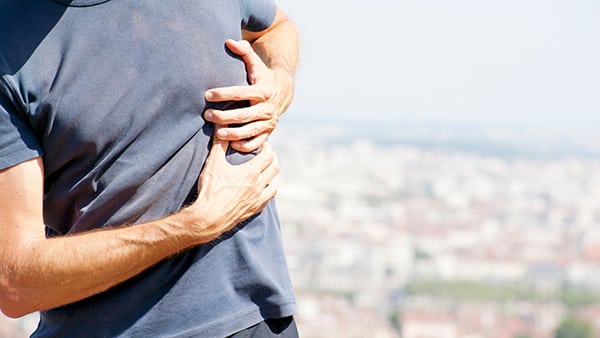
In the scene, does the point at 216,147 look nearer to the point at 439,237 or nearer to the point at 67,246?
the point at 67,246

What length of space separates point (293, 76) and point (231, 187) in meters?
0.22

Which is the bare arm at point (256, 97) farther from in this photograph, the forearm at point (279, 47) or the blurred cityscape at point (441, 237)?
the blurred cityscape at point (441, 237)

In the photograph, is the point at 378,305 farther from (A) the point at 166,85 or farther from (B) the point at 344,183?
(A) the point at 166,85

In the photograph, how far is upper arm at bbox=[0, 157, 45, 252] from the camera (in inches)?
35.1

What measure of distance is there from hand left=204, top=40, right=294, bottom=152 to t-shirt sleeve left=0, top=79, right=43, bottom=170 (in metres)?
0.14

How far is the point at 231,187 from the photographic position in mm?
946

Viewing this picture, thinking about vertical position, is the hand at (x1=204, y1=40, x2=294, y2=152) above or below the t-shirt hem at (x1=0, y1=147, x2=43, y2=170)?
above

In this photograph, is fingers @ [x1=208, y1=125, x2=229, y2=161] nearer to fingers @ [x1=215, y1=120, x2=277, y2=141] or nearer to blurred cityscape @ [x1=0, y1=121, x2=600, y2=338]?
fingers @ [x1=215, y1=120, x2=277, y2=141]

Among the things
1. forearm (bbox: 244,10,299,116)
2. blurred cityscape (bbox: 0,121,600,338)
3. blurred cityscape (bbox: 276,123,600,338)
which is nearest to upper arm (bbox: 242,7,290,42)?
forearm (bbox: 244,10,299,116)

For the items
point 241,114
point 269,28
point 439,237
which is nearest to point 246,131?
point 241,114

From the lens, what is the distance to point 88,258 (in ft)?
2.95

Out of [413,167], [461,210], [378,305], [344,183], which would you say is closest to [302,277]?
[378,305]

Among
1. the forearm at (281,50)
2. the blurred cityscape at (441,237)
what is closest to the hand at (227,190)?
the forearm at (281,50)

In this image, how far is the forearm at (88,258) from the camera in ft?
2.95
